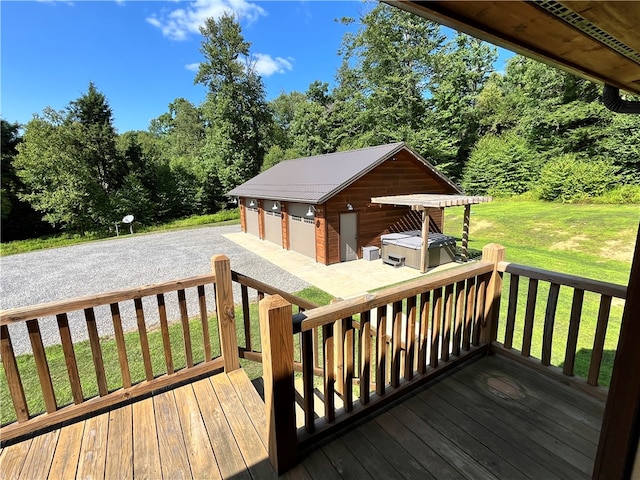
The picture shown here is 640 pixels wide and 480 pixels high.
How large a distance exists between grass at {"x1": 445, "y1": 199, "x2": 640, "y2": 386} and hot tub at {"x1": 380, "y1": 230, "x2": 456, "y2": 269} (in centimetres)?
176

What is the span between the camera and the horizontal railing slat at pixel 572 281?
201 centimetres

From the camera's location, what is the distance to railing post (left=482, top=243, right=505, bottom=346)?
268 cm

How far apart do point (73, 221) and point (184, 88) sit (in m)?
19.0

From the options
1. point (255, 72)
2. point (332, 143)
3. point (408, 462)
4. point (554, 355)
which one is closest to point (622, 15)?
point (408, 462)

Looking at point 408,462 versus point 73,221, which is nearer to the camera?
point 408,462

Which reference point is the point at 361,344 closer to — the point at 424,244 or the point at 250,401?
the point at 250,401

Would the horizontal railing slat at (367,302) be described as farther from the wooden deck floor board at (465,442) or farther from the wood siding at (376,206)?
the wood siding at (376,206)

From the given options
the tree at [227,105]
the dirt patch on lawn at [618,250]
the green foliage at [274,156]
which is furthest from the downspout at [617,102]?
the green foliage at [274,156]

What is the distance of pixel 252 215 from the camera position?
15898 mm

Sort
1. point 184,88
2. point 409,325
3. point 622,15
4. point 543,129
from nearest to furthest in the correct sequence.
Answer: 1. point 622,15
2. point 409,325
3. point 543,129
4. point 184,88

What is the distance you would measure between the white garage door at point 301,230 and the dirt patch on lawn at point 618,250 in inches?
380

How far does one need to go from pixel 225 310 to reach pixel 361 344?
116 cm

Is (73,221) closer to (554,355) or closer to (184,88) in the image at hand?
(184,88)

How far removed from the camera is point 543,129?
21141mm
